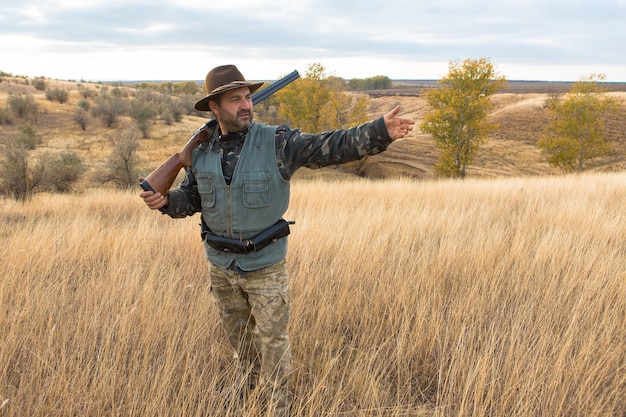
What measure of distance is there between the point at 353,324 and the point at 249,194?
1589 mm

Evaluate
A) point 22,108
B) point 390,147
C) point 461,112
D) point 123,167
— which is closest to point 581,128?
point 461,112

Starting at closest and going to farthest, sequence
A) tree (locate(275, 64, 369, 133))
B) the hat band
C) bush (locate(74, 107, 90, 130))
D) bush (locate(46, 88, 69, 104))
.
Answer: the hat band < bush (locate(74, 107, 90, 130)) < tree (locate(275, 64, 369, 133)) < bush (locate(46, 88, 69, 104))

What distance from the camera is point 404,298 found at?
11.0 ft

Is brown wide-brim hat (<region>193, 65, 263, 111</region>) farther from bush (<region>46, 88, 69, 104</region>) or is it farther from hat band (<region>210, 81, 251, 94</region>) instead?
bush (<region>46, 88, 69, 104</region>)

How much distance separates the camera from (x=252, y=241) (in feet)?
7.35

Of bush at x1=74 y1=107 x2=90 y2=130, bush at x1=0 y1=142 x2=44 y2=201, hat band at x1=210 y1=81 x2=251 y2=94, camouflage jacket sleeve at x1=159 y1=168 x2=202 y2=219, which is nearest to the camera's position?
hat band at x1=210 y1=81 x2=251 y2=94

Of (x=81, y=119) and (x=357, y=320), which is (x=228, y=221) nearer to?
(x=357, y=320)

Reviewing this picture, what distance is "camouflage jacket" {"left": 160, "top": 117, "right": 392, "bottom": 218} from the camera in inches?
81.4

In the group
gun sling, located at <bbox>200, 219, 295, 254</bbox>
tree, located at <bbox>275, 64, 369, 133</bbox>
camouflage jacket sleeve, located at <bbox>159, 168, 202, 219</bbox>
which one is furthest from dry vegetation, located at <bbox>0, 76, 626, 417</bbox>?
tree, located at <bbox>275, 64, 369, 133</bbox>

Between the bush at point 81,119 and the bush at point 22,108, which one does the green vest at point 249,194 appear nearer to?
the bush at point 81,119

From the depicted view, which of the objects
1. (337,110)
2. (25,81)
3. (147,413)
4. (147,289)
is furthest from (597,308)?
(25,81)

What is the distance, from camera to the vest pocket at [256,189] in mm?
2209

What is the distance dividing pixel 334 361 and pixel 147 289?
5.97ft

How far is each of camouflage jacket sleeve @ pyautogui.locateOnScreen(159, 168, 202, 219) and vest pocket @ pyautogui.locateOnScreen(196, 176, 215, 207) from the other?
0.25 meters
